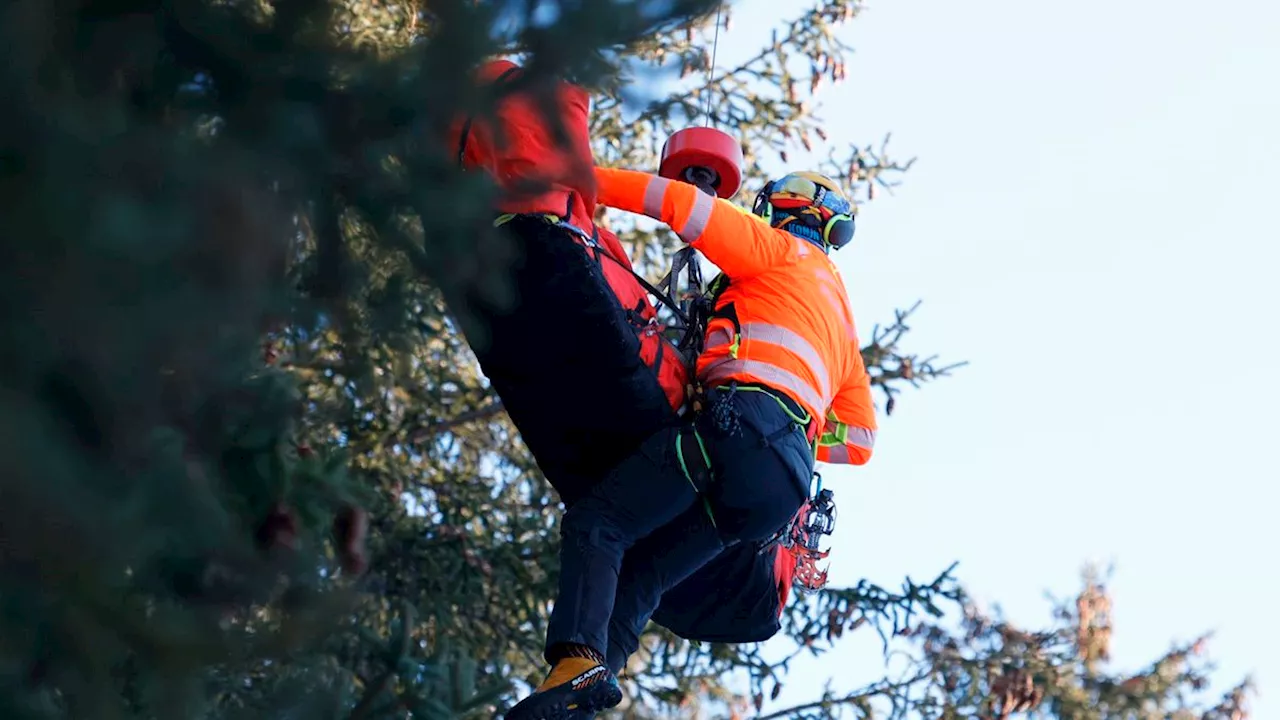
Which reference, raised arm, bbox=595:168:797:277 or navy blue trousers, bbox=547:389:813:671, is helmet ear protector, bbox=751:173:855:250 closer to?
raised arm, bbox=595:168:797:277

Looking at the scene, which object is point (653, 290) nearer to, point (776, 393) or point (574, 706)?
point (776, 393)

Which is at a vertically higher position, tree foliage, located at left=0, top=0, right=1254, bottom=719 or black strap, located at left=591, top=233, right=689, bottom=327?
black strap, located at left=591, top=233, right=689, bottom=327

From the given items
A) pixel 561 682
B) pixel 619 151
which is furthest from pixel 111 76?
pixel 619 151

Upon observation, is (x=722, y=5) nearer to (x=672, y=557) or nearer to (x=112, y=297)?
(x=112, y=297)

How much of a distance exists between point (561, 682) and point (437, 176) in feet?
7.55

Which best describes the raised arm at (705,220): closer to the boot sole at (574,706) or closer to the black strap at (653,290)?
the black strap at (653,290)

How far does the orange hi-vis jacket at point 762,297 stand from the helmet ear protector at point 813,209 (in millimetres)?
140

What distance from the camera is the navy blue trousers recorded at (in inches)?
247

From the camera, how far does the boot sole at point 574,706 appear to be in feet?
18.7

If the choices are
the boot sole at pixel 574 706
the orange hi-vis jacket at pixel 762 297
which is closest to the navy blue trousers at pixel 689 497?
the orange hi-vis jacket at pixel 762 297

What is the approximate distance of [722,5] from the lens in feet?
12.9

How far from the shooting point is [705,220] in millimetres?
6453

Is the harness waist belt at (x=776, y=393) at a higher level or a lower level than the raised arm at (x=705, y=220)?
lower

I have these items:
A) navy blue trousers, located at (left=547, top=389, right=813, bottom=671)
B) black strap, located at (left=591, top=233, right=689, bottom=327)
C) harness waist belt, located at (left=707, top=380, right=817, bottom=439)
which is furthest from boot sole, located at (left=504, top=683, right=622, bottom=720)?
black strap, located at (left=591, top=233, right=689, bottom=327)
